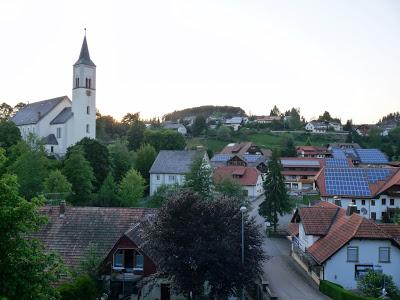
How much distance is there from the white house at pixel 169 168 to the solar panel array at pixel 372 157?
5020 centimetres

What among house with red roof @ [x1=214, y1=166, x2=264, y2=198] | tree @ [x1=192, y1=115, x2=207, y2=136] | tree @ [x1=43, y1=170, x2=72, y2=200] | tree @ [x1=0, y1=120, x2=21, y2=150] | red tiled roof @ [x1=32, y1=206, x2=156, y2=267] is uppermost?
tree @ [x1=192, y1=115, x2=207, y2=136]

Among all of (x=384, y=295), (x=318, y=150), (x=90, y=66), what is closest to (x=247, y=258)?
(x=384, y=295)

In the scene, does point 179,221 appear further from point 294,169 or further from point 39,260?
point 294,169

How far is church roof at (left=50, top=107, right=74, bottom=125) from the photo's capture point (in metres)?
84.5

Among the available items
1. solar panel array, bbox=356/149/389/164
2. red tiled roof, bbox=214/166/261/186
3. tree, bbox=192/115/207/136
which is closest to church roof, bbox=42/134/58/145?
red tiled roof, bbox=214/166/261/186

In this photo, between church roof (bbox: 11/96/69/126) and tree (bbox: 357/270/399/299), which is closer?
tree (bbox: 357/270/399/299)

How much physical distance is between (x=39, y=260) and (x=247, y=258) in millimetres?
13346

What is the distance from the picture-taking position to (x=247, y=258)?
84.2 feet

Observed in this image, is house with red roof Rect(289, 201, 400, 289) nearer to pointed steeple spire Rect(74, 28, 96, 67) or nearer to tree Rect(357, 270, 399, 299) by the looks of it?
tree Rect(357, 270, 399, 299)

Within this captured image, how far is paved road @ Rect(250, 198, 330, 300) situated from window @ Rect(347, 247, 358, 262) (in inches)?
121

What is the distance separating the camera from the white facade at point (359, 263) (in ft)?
102

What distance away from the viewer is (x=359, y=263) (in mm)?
31547

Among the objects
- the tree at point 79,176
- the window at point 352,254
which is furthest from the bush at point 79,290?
the tree at point 79,176

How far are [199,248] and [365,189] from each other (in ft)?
119
